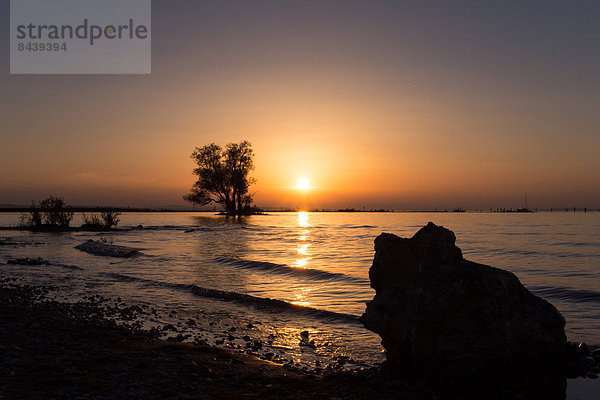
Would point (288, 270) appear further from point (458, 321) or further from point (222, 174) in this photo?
point (222, 174)

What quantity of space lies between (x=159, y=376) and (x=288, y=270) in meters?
16.2

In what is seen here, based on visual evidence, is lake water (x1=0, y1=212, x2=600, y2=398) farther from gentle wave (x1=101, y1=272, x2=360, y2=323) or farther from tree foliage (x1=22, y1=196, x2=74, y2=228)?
tree foliage (x1=22, y1=196, x2=74, y2=228)

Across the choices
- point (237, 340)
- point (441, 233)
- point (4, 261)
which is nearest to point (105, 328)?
point (237, 340)

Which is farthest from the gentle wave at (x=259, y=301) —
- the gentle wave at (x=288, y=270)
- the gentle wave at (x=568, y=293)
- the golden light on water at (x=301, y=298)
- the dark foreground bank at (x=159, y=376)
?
Result: the gentle wave at (x=568, y=293)

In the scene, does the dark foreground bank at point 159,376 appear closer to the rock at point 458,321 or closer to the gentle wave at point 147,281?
the rock at point 458,321

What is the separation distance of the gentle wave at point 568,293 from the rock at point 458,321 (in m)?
10.1

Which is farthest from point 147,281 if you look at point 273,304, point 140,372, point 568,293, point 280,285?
point 568,293

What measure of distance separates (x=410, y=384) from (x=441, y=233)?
109 inches

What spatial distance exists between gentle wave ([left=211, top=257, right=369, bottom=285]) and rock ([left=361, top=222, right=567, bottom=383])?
11.3 meters

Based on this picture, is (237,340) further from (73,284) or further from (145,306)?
(73,284)

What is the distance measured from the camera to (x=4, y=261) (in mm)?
24000

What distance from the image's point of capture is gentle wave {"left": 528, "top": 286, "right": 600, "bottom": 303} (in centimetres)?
1516

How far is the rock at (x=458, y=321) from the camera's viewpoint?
21.1ft

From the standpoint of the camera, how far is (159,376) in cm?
659
